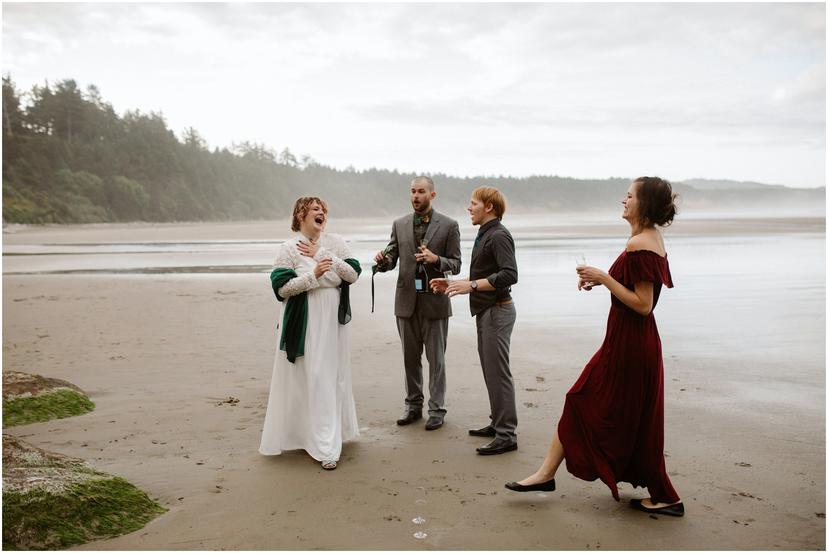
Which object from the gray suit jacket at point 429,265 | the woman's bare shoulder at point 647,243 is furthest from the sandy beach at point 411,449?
the woman's bare shoulder at point 647,243

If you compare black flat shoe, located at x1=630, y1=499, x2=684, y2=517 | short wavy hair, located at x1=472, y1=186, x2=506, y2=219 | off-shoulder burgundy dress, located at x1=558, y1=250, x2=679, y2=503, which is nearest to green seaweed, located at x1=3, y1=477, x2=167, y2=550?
off-shoulder burgundy dress, located at x1=558, y1=250, x2=679, y2=503

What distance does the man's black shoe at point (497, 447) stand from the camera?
5.24 meters

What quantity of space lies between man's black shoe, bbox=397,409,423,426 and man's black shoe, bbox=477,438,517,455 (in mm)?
978

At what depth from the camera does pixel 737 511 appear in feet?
13.6

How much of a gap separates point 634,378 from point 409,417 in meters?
2.63

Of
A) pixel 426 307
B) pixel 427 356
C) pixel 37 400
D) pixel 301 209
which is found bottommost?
pixel 37 400

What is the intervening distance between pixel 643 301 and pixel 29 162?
71.9 m

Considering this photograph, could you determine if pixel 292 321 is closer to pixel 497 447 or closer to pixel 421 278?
pixel 421 278

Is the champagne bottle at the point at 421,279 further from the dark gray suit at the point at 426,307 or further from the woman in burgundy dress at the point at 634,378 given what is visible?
the woman in burgundy dress at the point at 634,378

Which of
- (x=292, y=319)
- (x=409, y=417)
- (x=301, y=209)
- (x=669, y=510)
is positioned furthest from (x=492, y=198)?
(x=669, y=510)

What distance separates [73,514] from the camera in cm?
385

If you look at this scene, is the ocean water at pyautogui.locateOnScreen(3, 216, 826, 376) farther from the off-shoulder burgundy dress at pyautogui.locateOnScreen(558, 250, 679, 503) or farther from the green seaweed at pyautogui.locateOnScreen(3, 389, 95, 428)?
the green seaweed at pyautogui.locateOnScreen(3, 389, 95, 428)

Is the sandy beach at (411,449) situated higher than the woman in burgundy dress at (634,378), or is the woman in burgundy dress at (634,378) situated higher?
the woman in burgundy dress at (634,378)

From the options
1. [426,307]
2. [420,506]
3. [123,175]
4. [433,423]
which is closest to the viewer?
[420,506]
